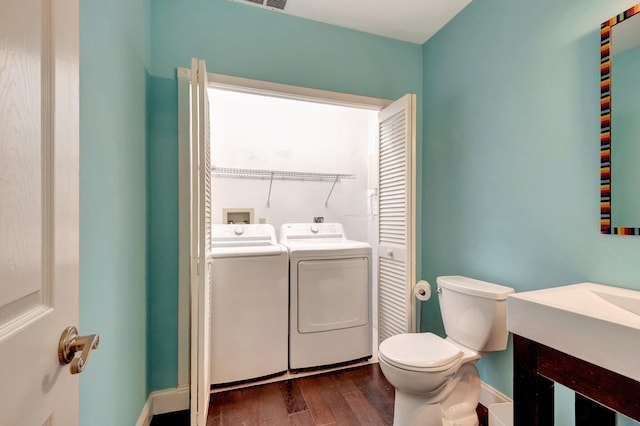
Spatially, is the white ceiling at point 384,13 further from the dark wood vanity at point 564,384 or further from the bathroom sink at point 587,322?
the dark wood vanity at point 564,384

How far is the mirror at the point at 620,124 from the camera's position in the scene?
3.81 feet

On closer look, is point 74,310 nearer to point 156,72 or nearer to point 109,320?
point 109,320

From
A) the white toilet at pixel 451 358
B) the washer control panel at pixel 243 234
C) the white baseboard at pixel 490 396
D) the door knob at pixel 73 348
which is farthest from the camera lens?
the washer control panel at pixel 243 234

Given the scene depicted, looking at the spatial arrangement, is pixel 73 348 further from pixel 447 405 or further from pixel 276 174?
pixel 276 174

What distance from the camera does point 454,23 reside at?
204cm

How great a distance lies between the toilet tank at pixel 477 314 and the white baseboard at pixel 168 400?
1.69 m

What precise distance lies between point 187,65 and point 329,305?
1940 millimetres

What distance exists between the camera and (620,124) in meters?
1.20

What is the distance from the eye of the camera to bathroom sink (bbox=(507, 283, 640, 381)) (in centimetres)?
79

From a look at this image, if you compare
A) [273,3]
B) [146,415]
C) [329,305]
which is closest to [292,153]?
[273,3]

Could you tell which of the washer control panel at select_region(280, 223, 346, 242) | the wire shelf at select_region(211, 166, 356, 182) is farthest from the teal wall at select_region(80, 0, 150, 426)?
the washer control panel at select_region(280, 223, 346, 242)

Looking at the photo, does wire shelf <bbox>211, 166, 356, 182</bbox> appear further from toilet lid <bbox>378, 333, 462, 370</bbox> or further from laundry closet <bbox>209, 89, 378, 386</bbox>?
toilet lid <bbox>378, 333, 462, 370</bbox>

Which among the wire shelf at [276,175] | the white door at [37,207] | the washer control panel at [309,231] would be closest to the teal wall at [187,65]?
the wire shelf at [276,175]

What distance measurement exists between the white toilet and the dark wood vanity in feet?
1.24
